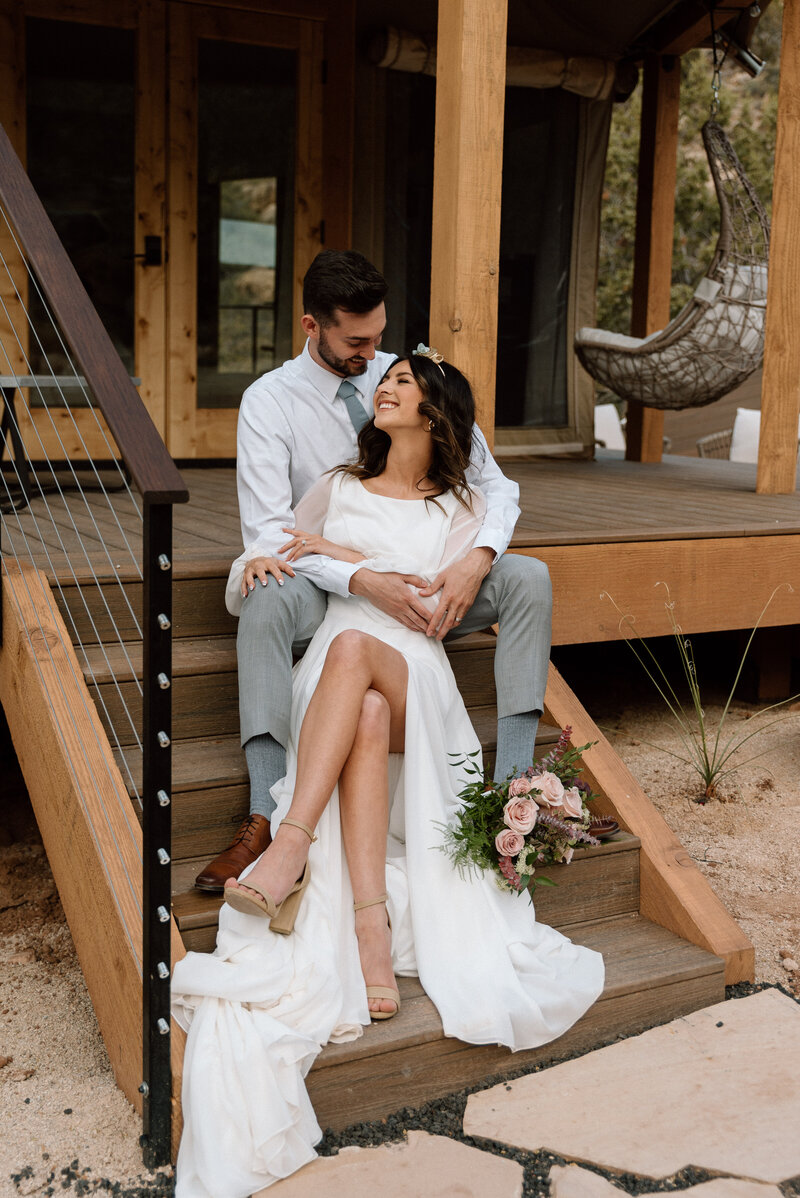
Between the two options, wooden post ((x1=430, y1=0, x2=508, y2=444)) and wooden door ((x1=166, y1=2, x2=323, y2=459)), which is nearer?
wooden post ((x1=430, y1=0, x2=508, y2=444))

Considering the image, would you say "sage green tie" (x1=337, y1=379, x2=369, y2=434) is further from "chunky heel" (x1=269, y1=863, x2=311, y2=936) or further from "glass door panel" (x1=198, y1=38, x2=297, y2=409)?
"glass door panel" (x1=198, y1=38, x2=297, y2=409)

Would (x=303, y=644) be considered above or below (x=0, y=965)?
above

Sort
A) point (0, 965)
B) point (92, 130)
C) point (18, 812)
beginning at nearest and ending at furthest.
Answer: point (0, 965) < point (18, 812) < point (92, 130)

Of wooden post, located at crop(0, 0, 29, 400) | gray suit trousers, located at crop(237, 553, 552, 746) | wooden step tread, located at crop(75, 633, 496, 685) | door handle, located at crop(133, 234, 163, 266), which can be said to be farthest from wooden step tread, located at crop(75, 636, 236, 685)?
door handle, located at crop(133, 234, 163, 266)

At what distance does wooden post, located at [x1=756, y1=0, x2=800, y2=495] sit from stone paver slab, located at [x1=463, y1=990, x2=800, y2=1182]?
282 centimetres

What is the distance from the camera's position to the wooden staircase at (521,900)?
2.05 metres

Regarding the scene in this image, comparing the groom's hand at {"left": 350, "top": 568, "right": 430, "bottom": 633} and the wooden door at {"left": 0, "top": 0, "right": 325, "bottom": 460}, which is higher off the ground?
the wooden door at {"left": 0, "top": 0, "right": 325, "bottom": 460}

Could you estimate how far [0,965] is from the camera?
8.52ft

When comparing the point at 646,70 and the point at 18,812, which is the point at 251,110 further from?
the point at 18,812

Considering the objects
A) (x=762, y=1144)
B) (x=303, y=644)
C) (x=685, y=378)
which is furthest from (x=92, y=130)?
(x=762, y=1144)

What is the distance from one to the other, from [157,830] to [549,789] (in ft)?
2.76

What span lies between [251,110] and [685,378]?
2312mm

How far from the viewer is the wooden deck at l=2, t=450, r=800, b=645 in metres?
3.21

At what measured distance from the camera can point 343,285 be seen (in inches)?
107
